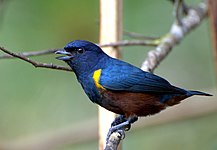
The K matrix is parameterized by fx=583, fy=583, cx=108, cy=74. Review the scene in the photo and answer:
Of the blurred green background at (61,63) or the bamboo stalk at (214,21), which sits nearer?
the bamboo stalk at (214,21)

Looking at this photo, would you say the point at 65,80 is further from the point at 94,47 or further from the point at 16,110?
the point at 94,47

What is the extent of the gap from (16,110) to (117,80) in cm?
326

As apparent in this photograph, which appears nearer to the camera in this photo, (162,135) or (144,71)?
(144,71)

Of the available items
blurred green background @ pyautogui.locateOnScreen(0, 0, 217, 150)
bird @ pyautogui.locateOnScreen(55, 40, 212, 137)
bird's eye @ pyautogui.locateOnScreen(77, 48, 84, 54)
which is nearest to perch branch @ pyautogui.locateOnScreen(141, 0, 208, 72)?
bird @ pyautogui.locateOnScreen(55, 40, 212, 137)

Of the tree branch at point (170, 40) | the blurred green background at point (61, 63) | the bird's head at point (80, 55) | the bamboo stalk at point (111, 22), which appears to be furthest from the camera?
the blurred green background at point (61, 63)

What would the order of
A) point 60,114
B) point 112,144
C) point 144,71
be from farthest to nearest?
point 60,114 < point 144,71 < point 112,144

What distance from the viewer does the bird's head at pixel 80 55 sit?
434 centimetres

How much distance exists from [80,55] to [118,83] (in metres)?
0.37

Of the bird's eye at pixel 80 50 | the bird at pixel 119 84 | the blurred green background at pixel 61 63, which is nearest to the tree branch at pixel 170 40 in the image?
the bird at pixel 119 84

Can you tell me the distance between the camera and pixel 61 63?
7277 millimetres

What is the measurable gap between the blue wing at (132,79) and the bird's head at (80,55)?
122mm

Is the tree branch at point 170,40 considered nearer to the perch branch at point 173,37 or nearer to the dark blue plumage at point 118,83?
the perch branch at point 173,37

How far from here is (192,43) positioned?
7.38m

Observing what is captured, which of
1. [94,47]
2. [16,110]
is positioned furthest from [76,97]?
[94,47]
